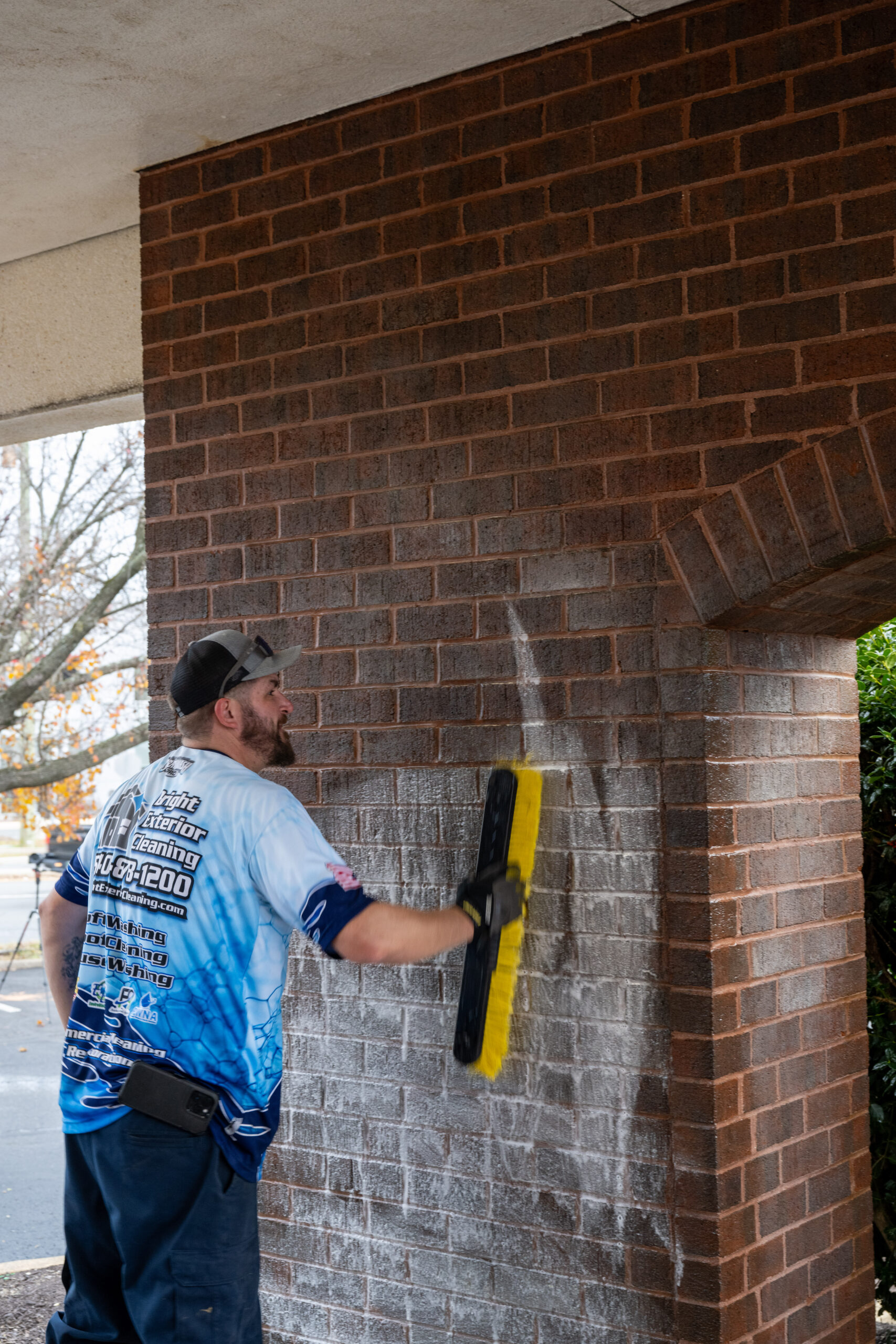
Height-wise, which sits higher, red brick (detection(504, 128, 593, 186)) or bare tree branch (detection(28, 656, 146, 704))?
red brick (detection(504, 128, 593, 186))

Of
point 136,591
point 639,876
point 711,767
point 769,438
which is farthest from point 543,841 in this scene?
point 136,591

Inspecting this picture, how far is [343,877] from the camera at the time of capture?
9.94 feet

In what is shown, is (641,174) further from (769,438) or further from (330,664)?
(330,664)

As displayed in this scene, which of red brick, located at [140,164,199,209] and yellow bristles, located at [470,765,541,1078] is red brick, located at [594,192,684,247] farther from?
red brick, located at [140,164,199,209]

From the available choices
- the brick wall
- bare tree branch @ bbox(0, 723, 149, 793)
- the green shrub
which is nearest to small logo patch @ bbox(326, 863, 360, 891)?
the brick wall

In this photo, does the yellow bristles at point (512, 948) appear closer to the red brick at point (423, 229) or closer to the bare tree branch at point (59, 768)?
the red brick at point (423, 229)

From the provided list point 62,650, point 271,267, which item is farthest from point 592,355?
point 62,650

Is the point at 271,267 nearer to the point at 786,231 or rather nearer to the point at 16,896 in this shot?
the point at 786,231

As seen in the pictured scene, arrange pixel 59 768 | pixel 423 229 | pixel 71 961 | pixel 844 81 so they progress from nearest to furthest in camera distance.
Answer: pixel 844 81 < pixel 71 961 < pixel 423 229 < pixel 59 768

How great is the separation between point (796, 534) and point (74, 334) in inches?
129

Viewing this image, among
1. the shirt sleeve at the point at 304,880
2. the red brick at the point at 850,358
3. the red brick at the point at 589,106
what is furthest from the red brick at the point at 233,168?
the shirt sleeve at the point at 304,880

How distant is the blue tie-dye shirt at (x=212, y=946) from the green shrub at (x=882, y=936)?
85.5 inches

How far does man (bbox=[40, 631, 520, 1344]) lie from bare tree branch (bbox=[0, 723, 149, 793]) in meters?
11.1

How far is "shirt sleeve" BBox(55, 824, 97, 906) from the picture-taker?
140 inches
